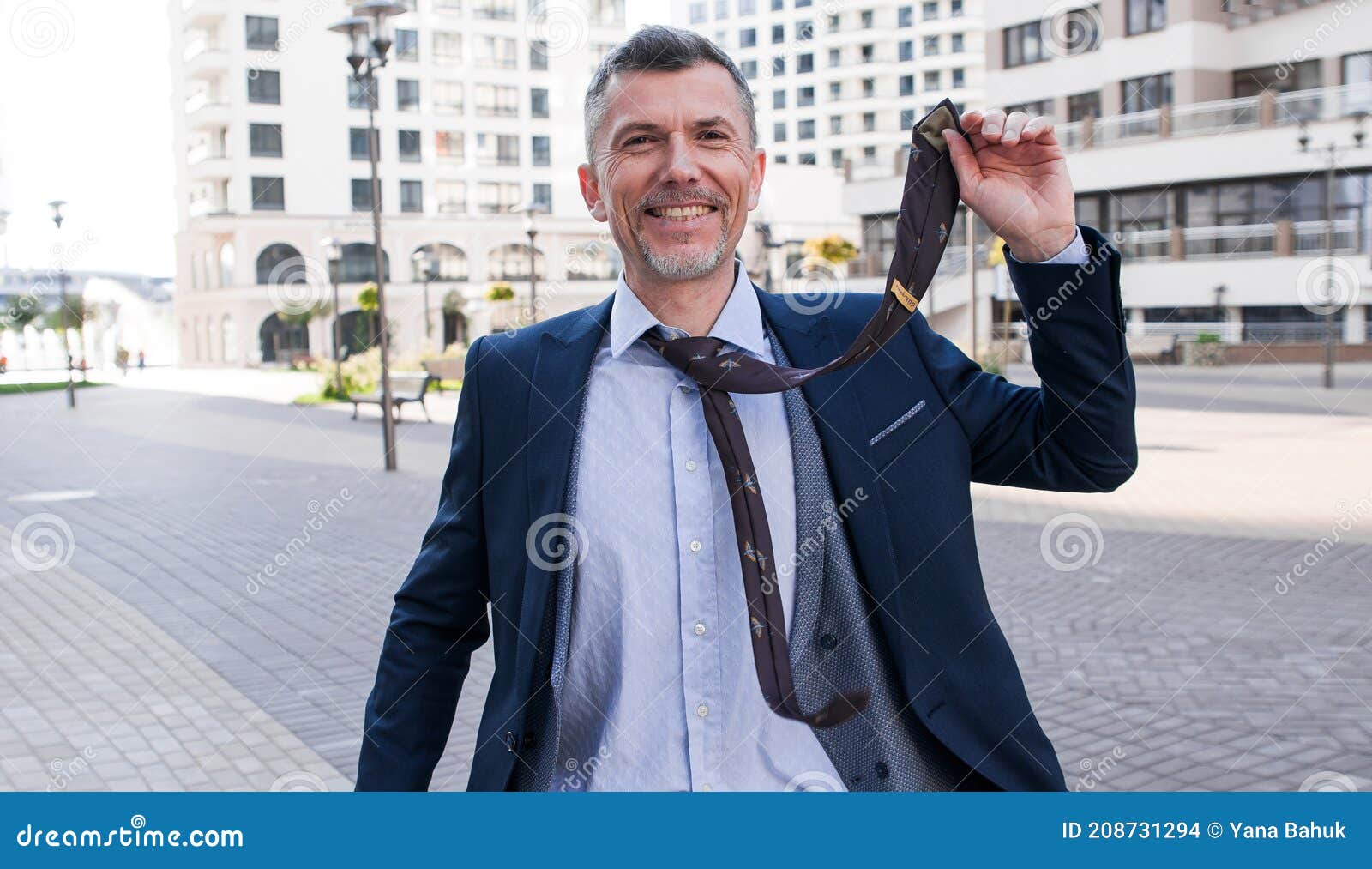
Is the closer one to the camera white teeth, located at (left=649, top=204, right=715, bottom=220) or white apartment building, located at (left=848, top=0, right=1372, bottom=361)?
white teeth, located at (left=649, top=204, right=715, bottom=220)

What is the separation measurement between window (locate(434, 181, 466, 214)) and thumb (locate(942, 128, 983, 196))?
67.5m

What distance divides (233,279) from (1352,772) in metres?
64.5

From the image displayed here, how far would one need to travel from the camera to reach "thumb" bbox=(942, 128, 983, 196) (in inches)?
82.4

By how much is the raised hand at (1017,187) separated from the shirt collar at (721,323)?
47 cm

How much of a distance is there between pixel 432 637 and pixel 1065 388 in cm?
119

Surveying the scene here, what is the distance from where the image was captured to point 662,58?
229 centimetres

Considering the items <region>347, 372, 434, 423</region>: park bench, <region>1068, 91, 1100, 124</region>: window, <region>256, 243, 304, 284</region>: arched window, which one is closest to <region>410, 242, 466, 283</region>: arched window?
<region>256, 243, 304, 284</region>: arched window

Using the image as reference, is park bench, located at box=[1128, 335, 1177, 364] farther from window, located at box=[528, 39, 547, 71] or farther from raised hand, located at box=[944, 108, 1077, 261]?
window, located at box=[528, 39, 547, 71]

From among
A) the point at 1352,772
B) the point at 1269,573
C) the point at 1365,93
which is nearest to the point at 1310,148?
the point at 1365,93

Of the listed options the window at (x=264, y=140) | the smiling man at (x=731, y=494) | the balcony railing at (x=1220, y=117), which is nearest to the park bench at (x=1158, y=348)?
the balcony railing at (x=1220, y=117)

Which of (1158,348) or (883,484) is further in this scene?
(1158,348)

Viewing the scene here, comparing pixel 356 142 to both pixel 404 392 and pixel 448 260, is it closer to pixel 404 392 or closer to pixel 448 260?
pixel 448 260

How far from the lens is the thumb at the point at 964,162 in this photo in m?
2.09

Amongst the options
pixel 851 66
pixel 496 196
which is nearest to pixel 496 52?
pixel 496 196
